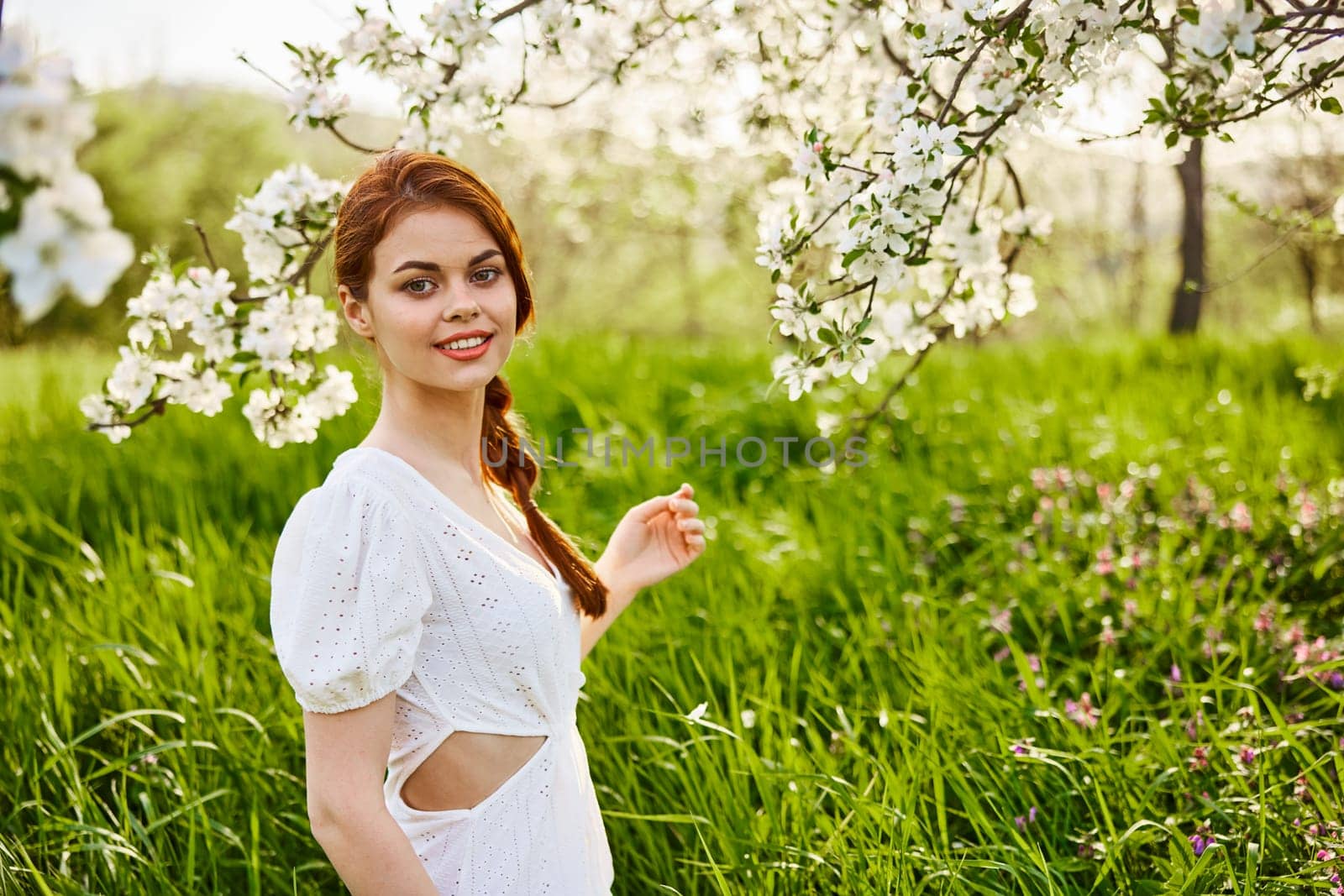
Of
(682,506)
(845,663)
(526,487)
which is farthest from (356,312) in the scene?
(845,663)

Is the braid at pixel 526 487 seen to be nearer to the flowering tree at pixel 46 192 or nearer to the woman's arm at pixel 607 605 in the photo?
the woman's arm at pixel 607 605

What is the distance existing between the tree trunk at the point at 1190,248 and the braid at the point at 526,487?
499 cm

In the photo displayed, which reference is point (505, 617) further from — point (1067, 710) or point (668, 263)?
point (668, 263)

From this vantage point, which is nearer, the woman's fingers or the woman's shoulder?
the woman's shoulder

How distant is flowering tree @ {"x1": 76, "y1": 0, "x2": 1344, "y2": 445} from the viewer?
5.38 feet

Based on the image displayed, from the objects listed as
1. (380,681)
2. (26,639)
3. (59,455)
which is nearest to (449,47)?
(380,681)

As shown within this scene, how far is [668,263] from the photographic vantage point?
2238cm

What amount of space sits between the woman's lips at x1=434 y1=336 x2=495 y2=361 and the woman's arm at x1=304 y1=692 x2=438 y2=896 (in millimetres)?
466

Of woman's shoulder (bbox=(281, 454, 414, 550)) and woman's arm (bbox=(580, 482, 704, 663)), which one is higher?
woman's shoulder (bbox=(281, 454, 414, 550))

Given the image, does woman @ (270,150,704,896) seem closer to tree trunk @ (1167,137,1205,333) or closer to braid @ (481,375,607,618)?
braid @ (481,375,607,618)

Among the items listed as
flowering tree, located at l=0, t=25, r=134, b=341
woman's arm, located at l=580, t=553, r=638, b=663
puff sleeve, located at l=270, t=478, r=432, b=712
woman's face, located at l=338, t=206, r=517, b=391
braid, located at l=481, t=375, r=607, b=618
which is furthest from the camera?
woman's arm, located at l=580, t=553, r=638, b=663

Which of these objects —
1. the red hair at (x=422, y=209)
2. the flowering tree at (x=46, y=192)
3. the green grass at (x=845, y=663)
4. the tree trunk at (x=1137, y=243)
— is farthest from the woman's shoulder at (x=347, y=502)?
the tree trunk at (x=1137, y=243)

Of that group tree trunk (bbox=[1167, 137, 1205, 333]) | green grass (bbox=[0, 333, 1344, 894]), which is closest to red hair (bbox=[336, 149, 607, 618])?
green grass (bbox=[0, 333, 1344, 894])

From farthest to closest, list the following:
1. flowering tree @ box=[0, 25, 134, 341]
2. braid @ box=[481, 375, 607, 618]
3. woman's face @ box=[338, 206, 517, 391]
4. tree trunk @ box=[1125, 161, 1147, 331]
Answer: tree trunk @ box=[1125, 161, 1147, 331]
braid @ box=[481, 375, 607, 618]
woman's face @ box=[338, 206, 517, 391]
flowering tree @ box=[0, 25, 134, 341]
